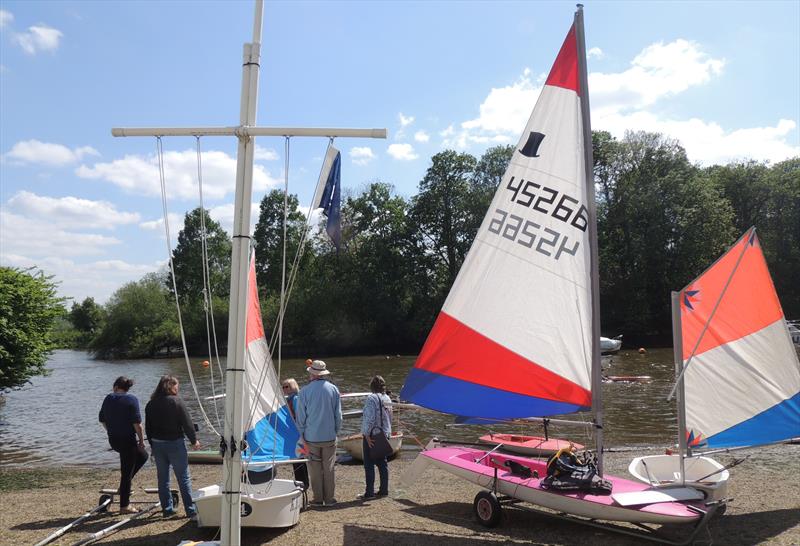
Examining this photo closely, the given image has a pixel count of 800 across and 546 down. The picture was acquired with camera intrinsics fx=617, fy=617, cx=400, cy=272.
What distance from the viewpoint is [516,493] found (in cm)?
676

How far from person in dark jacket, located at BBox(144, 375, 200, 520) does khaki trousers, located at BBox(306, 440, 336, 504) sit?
1.49 metres

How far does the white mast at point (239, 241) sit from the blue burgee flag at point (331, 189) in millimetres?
218

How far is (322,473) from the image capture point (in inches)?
310

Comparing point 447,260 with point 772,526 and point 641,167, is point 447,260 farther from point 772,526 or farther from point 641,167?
point 772,526

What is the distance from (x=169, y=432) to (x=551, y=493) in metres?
4.23

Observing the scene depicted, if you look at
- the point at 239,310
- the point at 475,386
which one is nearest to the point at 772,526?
the point at 475,386

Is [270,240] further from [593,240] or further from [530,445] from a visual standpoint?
[593,240]

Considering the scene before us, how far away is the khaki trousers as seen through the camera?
7.78 meters

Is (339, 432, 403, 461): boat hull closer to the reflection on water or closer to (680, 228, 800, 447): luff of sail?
the reflection on water

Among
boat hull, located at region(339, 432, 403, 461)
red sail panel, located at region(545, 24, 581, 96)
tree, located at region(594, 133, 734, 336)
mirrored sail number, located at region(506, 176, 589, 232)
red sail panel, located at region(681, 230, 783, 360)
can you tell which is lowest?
boat hull, located at region(339, 432, 403, 461)

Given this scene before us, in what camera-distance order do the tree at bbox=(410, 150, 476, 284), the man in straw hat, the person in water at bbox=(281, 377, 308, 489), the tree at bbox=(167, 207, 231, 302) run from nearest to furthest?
the man in straw hat
the person in water at bbox=(281, 377, 308, 489)
the tree at bbox=(410, 150, 476, 284)
the tree at bbox=(167, 207, 231, 302)

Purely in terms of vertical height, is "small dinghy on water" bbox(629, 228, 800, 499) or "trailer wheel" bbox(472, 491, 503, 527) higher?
"small dinghy on water" bbox(629, 228, 800, 499)

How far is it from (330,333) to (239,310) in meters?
48.7

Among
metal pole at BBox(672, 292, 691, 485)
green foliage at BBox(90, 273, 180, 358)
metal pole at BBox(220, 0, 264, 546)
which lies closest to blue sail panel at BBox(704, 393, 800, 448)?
metal pole at BBox(672, 292, 691, 485)
